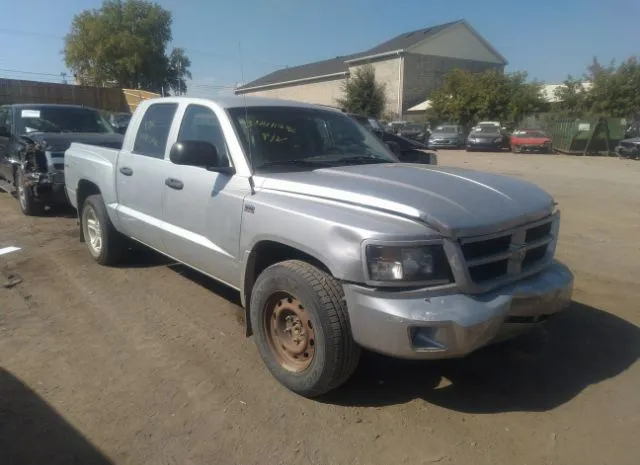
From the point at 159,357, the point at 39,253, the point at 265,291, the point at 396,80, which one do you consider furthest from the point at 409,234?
the point at 396,80

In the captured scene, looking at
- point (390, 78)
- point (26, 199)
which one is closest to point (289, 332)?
point (26, 199)

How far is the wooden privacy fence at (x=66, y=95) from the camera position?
107 feet

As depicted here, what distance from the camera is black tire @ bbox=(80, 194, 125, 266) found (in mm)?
5395

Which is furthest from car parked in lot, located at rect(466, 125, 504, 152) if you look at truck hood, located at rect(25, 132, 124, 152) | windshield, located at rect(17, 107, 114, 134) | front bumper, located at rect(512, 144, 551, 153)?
truck hood, located at rect(25, 132, 124, 152)

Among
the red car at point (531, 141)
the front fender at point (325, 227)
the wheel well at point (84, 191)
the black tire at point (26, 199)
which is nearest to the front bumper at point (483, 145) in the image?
the red car at point (531, 141)

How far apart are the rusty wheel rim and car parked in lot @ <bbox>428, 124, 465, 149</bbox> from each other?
31.3 m

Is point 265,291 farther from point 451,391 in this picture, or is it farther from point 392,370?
point 451,391

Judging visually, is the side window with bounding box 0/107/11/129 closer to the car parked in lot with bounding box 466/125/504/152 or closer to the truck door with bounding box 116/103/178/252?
the truck door with bounding box 116/103/178/252

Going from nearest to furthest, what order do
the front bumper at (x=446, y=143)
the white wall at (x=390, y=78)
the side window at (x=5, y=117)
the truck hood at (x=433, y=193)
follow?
the truck hood at (x=433, y=193)
the side window at (x=5, y=117)
the front bumper at (x=446, y=143)
the white wall at (x=390, y=78)

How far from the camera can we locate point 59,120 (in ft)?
30.4

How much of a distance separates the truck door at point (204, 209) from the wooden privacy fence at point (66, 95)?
28418 mm

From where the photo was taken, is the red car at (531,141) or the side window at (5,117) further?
the red car at (531,141)

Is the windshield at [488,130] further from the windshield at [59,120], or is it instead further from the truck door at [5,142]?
the truck door at [5,142]

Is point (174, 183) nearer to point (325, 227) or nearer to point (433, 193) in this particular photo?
point (325, 227)
